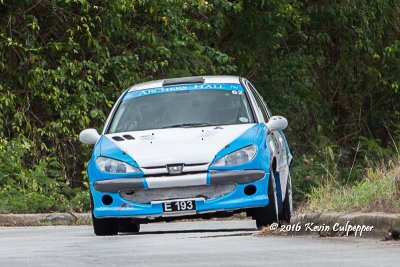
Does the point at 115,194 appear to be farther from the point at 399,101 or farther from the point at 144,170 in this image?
the point at 399,101

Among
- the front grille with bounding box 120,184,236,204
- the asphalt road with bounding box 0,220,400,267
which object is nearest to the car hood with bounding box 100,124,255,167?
the front grille with bounding box 120,184,236,204

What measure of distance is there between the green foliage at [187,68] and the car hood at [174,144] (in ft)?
16.7

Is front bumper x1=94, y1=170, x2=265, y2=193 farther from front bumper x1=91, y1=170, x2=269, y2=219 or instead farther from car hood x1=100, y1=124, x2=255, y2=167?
car hood x1=100, y1=124, x2=255, y2=167

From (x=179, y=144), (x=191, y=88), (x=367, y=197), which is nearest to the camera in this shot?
(x=367, y=197)

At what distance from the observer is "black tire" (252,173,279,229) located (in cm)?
1409

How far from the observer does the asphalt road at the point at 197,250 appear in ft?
32.5

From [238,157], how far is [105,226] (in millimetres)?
1669

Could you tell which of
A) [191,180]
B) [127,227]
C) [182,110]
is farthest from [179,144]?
[127,227]

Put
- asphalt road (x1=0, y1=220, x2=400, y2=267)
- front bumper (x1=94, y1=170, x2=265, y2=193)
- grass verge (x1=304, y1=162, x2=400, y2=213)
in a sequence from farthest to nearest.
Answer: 1. front bumper (x1=94, y1=170, x2=265, y2=193)
2. grass verge (x1=304, y1=162, x2=400, y2=213)
3. asphalt road (x1=0, y1=220, x2=400, y2=267)

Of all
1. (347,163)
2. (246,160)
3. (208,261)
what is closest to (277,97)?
(347,163)

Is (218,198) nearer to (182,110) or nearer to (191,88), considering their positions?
(182,110)

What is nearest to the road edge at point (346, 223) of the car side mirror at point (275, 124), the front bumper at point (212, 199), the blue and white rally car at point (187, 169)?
the front bumper at point (212, 199)

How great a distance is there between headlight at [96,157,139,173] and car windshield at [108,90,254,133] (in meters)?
0.89

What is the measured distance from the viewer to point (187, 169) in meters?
13.8
